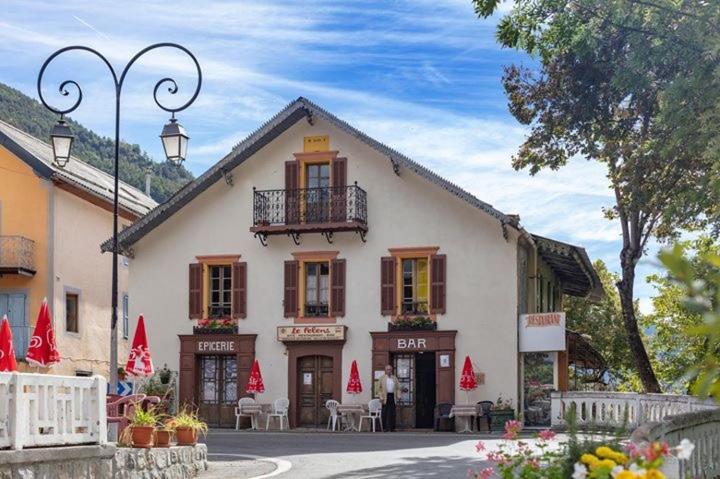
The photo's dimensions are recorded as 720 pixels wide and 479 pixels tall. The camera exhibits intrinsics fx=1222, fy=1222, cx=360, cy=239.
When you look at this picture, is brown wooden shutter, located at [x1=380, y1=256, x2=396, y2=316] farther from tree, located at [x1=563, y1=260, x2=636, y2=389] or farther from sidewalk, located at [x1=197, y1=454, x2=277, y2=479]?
tree, located at [x1=563, y1=260, x2=636, y2=389]

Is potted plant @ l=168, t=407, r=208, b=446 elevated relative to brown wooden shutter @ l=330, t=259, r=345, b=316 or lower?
lower

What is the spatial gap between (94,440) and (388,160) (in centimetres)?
1992

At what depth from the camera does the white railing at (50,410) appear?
11203mm

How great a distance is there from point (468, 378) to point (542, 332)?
2176 millimetres

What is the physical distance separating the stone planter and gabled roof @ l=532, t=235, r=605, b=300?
4.93 m

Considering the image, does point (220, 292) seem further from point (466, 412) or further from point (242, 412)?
point (466, 412)

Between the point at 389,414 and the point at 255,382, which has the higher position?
the point at 255,382

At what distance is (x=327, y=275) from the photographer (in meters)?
32.6

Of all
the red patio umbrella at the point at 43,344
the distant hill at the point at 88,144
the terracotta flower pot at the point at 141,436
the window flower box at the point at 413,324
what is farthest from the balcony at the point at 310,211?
the distant hill at the point at 88,144

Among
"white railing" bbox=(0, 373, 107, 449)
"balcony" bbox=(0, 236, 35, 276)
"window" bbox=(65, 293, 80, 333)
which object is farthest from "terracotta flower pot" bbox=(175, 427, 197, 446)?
"window" bbox=(65, 293, 80, 333)

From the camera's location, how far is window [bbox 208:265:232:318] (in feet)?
109

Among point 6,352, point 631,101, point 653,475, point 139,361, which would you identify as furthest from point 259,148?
point 653,475

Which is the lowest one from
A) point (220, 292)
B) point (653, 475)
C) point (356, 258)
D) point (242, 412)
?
point (242, 412)

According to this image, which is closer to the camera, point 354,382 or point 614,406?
point 614,406
